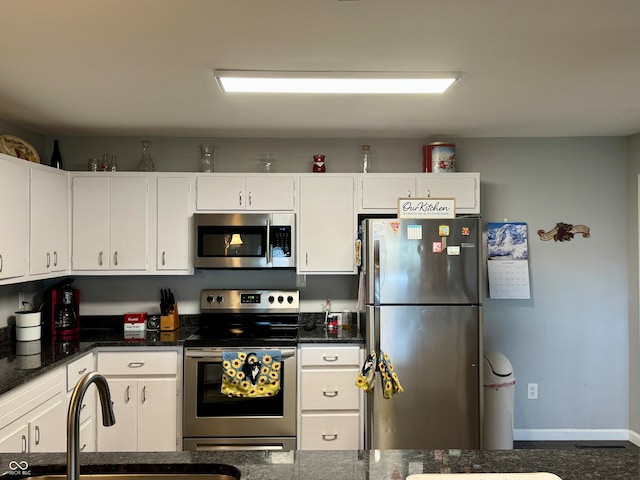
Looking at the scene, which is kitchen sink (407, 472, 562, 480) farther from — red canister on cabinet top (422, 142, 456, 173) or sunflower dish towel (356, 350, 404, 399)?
red canister on cabinet top (422, 142, 456, 173)

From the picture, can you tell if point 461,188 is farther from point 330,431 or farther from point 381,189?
point 330,431

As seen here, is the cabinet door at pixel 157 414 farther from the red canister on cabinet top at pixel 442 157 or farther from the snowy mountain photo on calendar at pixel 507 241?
the snowy mountain photo on calendar at pixel 507 241

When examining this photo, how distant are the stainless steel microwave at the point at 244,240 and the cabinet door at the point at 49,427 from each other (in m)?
1.28

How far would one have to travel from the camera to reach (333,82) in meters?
2.61

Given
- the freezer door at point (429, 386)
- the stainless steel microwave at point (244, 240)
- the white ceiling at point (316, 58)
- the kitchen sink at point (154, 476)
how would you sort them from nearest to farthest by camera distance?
the kitchen sink at point (154, 476), the white ceiling at point (316, 58), the freezer door at point (429, 386), the stainless steel microwave at point (244, 240)

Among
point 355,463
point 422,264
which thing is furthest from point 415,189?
point 355,463

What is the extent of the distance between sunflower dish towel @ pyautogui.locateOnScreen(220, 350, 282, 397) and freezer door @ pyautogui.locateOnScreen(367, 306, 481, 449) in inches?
28.4

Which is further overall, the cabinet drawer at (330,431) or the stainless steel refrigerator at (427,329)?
the cabinet drawer at (330,431)

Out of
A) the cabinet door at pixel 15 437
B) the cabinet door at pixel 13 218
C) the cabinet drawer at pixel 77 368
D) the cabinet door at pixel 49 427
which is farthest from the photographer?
the cabinet drawer at pixel 77 368

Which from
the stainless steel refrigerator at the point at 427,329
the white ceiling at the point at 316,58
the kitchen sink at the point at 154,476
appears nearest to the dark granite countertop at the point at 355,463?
the kitchen sink at the point at 154,476

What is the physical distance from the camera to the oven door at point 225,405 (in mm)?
3449

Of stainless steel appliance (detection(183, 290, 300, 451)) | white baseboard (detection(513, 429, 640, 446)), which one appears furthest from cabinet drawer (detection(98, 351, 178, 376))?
white baseboard (detection(513, 429, 640, 446))

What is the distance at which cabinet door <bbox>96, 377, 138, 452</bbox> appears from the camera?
3.40 metres

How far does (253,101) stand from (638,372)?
11.6ft
